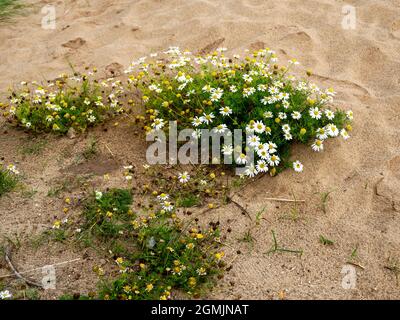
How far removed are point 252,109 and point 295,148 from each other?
1.52 ft

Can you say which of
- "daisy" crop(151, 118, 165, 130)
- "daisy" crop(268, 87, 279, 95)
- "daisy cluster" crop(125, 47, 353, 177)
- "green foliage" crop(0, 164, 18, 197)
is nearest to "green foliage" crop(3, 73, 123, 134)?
"daisy cluster" crop(125, 47, 353, 177)

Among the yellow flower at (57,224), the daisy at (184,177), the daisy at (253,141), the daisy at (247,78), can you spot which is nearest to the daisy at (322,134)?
the daisy at (253,141)

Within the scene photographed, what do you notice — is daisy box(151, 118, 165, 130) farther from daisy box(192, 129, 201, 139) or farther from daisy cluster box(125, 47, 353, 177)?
daisy box(192, 129, 201, 139)

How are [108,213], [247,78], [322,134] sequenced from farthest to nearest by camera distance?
[247,78] → [322,134] → [108,213]

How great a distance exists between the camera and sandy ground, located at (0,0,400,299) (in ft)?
9.79

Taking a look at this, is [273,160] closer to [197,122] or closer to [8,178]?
[197,122]

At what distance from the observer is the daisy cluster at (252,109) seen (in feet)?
11.9

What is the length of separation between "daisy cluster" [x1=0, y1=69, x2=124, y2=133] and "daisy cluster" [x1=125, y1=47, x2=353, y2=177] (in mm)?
355

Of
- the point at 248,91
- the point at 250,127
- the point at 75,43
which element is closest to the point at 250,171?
the point at 250,127

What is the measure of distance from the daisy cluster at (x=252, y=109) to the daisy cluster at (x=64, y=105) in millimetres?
355

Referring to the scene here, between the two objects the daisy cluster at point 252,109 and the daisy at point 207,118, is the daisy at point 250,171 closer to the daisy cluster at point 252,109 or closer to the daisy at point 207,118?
the daisy cluster at point 252,109

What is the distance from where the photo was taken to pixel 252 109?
3.84 metres
